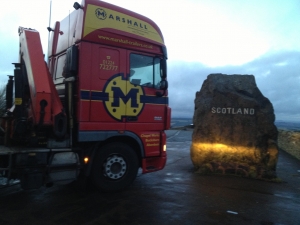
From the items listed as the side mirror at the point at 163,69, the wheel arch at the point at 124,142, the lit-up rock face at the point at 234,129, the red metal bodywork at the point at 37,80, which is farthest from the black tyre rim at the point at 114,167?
the lit-up rock face at the point at 234,129

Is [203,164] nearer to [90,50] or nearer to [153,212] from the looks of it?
[153,212]

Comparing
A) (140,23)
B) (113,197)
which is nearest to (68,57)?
(140,23)

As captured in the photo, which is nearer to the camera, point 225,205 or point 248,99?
point 225,205

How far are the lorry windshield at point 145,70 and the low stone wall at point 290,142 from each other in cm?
847

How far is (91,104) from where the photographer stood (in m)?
6.07

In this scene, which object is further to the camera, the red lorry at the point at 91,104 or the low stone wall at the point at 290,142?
the low stone wall at the point at 290,142

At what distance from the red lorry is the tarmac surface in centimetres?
47

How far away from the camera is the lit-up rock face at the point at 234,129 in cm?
843

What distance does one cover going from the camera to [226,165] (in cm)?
864

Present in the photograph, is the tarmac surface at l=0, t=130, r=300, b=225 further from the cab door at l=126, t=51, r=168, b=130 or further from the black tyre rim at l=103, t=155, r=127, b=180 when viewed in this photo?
the cab door at l=126, t=51, r=168, b=130

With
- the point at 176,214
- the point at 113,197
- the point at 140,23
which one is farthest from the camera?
the point at 140,23

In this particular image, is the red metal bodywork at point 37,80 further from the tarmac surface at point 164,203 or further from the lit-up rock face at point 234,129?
the lit-up rock face at point 234,129

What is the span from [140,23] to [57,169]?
367 cm

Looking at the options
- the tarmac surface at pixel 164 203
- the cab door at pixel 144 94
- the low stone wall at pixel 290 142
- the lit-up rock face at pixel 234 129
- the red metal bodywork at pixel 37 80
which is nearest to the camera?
the tarmac surface at pixel 164 203
